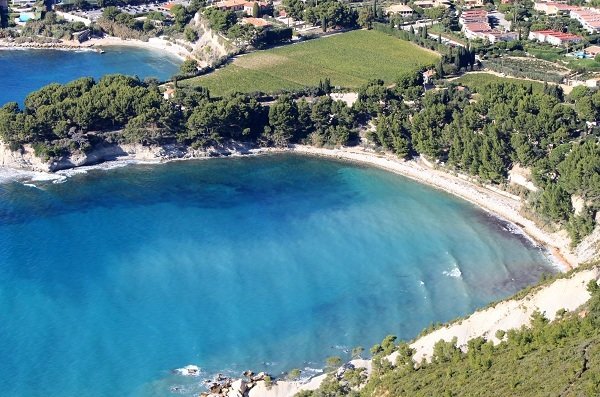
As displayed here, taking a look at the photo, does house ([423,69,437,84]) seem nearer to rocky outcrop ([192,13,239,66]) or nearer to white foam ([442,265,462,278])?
rocky outcrop ([192,13,239,66])

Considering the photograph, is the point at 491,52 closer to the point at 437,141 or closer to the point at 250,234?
the point at 437,141

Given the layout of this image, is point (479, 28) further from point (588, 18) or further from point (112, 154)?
point (112, 154)

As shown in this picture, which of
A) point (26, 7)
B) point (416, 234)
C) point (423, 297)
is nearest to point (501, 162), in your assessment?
point (416, 234)

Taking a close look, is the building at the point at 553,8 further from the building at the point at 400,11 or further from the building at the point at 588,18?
the building at the point at 400,11

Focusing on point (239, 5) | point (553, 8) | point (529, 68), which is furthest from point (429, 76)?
point (239, 5)

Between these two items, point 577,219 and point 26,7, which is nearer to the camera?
point 577,219

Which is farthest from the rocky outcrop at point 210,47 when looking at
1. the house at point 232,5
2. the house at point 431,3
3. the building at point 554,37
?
the building at point 554,37
